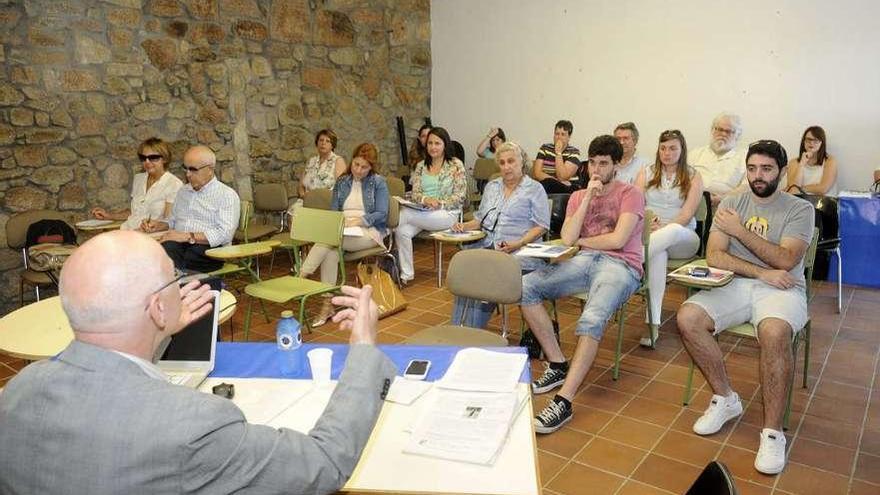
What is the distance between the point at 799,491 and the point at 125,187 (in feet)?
17.0

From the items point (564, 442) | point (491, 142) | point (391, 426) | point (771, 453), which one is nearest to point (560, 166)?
point (491, 142)

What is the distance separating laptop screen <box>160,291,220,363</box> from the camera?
1909 millimetres

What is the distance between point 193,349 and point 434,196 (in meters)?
3.71

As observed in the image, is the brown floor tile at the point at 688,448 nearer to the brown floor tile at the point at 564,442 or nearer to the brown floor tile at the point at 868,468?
the brown floor tile at the point at 564,442

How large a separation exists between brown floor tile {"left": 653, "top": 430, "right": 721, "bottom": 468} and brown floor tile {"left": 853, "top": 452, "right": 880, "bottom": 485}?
516 mm

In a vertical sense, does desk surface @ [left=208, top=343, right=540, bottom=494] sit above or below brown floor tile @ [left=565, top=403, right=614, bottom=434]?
above

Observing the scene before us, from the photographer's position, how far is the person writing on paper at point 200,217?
4066 mm

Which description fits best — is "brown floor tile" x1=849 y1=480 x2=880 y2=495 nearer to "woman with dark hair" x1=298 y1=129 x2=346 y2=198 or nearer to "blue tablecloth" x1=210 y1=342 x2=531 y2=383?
"blue tablecloth" x1=210 y1=342 x2=531 y2=383

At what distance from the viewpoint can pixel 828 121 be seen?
5.66 metres

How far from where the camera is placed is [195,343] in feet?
6.31

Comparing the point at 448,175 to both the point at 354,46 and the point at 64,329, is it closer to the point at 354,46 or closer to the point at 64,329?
the point at 354,46

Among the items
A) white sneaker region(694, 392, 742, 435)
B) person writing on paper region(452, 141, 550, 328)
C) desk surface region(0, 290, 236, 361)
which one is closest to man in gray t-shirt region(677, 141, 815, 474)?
white sneaker region(694, 392, 742, 435)

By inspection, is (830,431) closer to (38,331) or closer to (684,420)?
(684,420)

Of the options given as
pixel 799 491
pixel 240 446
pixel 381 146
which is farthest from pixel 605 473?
pixel 381 146
